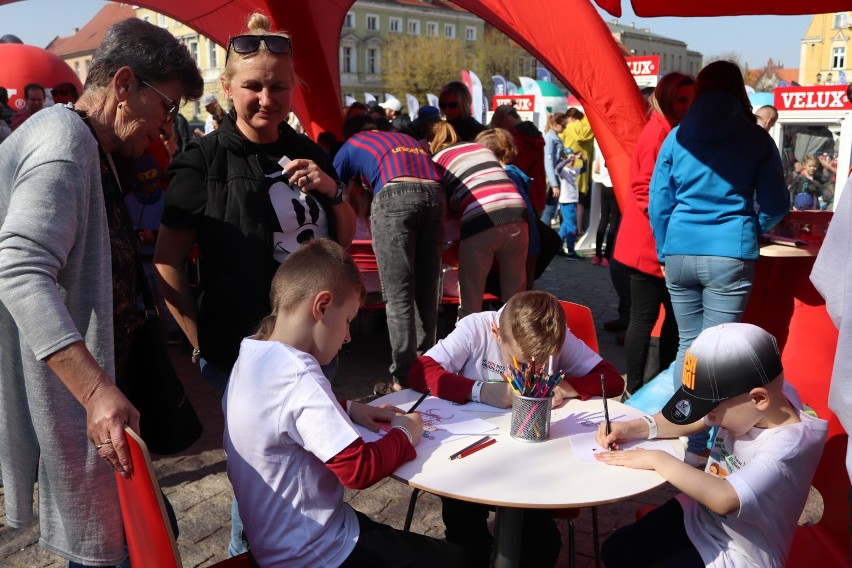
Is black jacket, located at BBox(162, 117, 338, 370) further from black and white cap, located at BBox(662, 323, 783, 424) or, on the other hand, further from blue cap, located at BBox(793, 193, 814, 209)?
blue cap, located at BBox(793, 193, 814, 209)

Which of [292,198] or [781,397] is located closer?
[781,397]

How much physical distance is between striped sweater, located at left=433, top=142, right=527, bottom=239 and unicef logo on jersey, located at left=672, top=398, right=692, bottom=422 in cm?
292

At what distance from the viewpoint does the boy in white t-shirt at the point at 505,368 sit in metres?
2.53

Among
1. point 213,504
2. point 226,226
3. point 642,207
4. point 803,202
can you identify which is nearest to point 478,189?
point 642,207

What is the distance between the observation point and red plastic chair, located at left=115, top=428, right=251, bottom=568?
1.53 metres

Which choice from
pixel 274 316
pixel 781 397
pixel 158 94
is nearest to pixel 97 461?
pixel 274 316

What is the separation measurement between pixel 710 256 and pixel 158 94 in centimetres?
287

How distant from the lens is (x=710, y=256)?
3869mm

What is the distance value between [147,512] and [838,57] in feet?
190

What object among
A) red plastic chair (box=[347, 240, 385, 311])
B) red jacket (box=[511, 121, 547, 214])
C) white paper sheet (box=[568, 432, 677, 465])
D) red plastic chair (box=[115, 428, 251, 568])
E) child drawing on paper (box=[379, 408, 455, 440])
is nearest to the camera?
red plastic chair (box=[115, 428, 251, 568])

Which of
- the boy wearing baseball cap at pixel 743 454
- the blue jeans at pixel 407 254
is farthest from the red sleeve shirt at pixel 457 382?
the blue jeans at pixel 407 254

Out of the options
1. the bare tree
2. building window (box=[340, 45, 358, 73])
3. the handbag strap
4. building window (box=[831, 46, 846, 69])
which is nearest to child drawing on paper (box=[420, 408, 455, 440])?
the handbag strap

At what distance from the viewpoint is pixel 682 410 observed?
2062 millimetres

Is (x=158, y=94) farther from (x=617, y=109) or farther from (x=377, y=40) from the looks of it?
(x=377, y=40)
